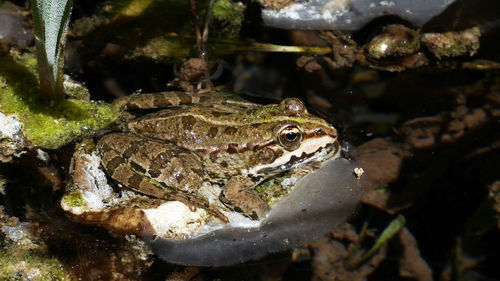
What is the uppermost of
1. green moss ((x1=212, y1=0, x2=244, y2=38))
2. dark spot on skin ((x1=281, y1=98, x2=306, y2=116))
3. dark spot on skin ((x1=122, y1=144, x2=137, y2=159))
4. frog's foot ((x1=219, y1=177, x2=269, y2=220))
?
green moss ((x1=212, y1=0, x2=244, y2=38))

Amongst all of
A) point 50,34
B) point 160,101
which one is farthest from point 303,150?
point 50,34

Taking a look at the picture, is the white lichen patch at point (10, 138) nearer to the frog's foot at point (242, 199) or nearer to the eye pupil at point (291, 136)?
the frog's foot at point (242, 199)

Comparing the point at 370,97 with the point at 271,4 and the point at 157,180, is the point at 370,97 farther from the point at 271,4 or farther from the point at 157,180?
the point at 157,180

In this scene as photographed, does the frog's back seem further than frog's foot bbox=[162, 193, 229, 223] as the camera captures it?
Yes

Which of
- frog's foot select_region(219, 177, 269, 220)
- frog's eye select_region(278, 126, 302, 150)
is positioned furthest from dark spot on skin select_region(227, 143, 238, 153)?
frog's eye select_region(278, 126, 302, 150)

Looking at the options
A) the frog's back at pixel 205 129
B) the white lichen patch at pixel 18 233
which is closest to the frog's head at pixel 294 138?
the frog's back at pixel 205 129

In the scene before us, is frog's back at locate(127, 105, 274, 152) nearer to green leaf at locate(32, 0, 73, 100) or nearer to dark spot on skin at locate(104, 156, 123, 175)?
dark spot on skin at locate(104, 156, 123, 175)

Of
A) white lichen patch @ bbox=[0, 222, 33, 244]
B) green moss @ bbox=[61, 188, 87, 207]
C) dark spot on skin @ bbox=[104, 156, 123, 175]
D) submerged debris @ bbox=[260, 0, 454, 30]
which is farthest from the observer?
submerged debris @ bbox=[260, 0, 454, 30]

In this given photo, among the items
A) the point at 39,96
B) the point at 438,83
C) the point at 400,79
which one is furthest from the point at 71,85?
the point at 438,83

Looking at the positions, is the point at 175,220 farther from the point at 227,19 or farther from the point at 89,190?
the point at 227,19
